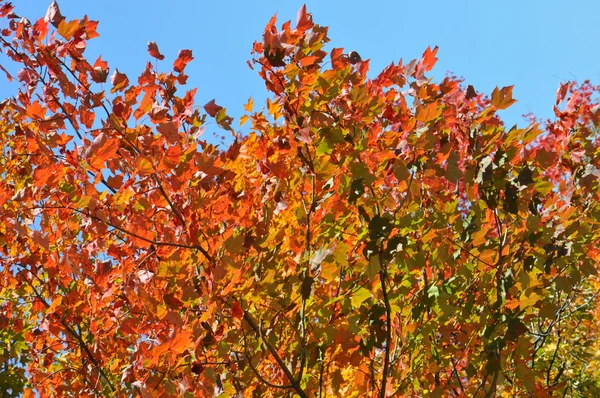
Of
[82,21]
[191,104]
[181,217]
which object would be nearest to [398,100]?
[191,104]

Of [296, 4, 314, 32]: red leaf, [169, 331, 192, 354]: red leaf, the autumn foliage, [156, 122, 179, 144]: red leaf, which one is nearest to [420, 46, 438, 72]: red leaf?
the autumn foliage

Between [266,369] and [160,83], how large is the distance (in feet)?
4.99

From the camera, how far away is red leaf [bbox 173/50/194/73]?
3.05 metres

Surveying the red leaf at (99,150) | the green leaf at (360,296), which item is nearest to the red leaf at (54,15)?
the red leaf at (99,150)

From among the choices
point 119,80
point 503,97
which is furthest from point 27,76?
point 503,97

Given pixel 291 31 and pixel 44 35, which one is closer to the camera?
pixel 291 31

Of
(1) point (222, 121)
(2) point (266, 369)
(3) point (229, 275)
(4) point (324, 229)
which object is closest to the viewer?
(3) point (229, 275)

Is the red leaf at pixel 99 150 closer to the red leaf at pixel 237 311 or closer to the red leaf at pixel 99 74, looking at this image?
the red leaf at pixel 99 74

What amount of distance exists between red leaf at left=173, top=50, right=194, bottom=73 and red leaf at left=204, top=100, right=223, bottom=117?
1.30 ft

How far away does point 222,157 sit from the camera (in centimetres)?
276

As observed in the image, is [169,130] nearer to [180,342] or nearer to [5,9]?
[180,342]

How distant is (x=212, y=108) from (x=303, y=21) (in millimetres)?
571

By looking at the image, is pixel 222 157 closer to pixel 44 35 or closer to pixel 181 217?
pixel 181 217

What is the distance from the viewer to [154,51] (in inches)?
118
